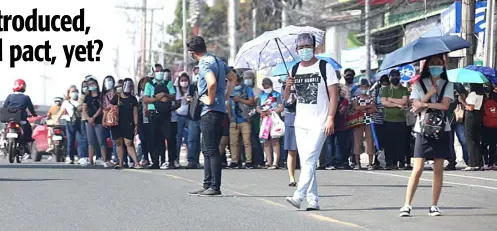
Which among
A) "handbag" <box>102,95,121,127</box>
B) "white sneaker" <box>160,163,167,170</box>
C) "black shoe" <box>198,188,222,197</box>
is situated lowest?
"white sneaker" <box>160,163,167,170</box>

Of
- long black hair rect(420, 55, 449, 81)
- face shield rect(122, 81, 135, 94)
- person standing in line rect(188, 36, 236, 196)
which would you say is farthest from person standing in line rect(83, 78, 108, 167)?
long black hair rect(420, 55, 449, 81)

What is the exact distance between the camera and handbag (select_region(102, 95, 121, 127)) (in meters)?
21.5

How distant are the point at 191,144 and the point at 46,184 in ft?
18.7

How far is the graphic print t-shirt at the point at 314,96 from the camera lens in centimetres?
1276

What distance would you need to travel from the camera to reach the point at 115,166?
22031 millimetres

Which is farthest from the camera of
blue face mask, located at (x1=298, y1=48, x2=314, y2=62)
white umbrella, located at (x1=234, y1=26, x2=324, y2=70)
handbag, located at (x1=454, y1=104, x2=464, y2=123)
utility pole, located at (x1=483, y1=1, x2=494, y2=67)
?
utility pole, located at (x1=483, y1=1, x2=494, y2=67)

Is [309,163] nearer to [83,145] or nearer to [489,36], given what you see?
[83,145]

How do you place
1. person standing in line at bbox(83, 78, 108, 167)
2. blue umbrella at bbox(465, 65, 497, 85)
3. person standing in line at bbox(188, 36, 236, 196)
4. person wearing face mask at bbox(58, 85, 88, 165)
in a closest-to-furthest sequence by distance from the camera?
person standing in line at bbox(188, 36, 236, 196), blue umbrella at bbox(465, 65, 497, 85), person standing in line at bbox(83, 78, 108, 167), person wearing face mask at bbox(58, 85, 88, 165)

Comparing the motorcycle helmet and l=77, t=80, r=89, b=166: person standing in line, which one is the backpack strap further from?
the motorcycle helmet

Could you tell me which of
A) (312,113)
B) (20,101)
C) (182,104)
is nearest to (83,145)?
(20,101)

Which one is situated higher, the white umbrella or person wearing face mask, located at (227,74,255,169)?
the white umbrella

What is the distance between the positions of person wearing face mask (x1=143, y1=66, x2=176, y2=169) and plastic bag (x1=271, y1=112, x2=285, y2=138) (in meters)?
1.87

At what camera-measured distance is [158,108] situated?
2155 cm

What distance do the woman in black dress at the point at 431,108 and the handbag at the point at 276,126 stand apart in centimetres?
Result: 961
